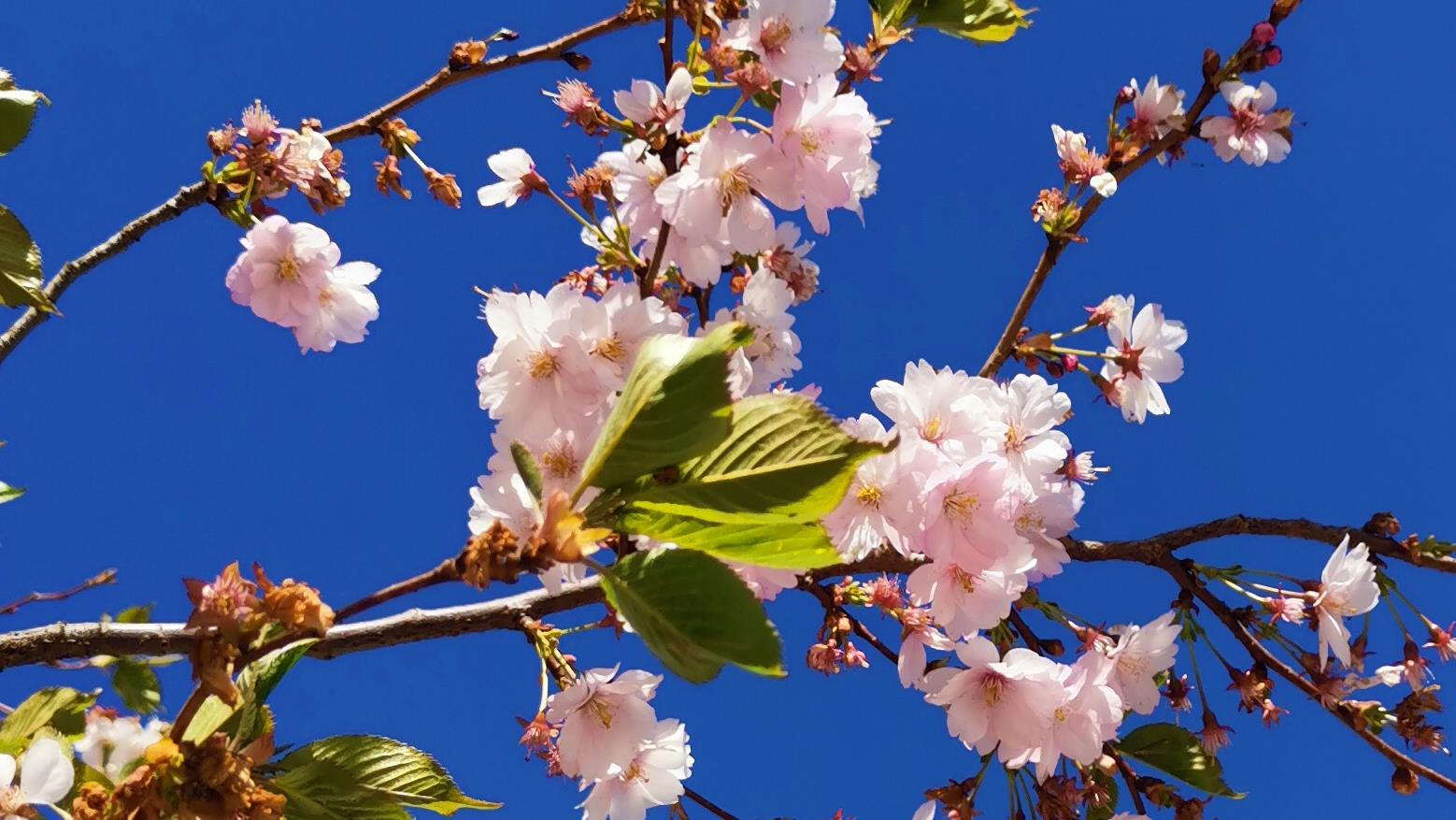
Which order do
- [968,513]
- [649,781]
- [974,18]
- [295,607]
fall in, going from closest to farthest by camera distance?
1. [295,607]
2. [968,513]
3. [974,18]
4. [649,781]

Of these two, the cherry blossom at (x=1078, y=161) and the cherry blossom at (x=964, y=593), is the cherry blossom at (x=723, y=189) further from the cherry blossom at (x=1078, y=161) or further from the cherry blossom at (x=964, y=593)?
the cherry blossom at (x=1078, y=161)

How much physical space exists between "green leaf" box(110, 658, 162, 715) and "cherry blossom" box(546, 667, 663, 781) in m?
0.91

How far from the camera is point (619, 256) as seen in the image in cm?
130

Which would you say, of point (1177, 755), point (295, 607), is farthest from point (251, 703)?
point (1177, 755)

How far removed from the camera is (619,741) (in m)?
1.31

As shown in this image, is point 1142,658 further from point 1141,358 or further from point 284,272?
point 284,272

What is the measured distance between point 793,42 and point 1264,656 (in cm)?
102

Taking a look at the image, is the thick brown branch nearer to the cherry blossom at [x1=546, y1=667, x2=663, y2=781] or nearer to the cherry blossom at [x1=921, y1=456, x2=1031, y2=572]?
the cherry blossom at [x1=921, y1=456, x2=1031, y2=572]

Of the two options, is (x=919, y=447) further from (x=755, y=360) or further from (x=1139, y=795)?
(x=1139, y=795)

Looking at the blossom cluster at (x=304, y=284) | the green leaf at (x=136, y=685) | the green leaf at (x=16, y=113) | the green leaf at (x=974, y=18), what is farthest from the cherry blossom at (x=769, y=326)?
the green leaf at (x=136, y=685)

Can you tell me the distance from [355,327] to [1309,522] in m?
1.36

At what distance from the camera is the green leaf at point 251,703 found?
2.62ft

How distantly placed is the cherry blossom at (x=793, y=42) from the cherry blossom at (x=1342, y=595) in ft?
2.90

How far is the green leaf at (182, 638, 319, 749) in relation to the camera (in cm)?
80
